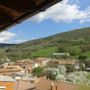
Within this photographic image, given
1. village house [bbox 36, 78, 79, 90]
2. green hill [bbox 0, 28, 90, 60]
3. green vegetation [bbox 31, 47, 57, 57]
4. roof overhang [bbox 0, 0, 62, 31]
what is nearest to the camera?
roof overhang [bbox 0, 0, 62, 31]

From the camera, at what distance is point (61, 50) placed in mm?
94562

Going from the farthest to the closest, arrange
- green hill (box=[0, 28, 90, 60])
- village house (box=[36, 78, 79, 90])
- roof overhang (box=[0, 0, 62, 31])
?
green hill (box=[0, 28, 90, 60]), village house (box=[36, 78, 79, 90]), roof overhang (box=[0, 0, 62, 31])

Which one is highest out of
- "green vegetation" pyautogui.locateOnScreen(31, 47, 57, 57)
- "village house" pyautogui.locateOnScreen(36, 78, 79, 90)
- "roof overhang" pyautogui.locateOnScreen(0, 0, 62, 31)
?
"green vegetation" pyautogui.locateOnScreen(31, 47, 57, 57)

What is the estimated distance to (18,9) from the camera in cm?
198

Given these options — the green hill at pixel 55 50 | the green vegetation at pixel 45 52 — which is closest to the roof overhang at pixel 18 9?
the green hill at pixel 55 50

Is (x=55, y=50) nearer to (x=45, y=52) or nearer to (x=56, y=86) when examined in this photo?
(x=45, y=52)

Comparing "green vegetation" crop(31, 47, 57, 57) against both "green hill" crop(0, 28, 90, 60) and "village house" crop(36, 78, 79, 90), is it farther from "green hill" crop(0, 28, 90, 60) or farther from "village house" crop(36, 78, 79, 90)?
"village house" crop(36, 78, 79, 90)

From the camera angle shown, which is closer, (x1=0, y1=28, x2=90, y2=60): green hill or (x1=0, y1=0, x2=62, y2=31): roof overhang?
(x1=0, y1=0, x2=62, y2=31): roof overhang

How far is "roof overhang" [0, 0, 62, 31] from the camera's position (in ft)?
6.13

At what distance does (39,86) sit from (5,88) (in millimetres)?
9222

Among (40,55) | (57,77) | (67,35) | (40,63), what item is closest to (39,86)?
(57,77)

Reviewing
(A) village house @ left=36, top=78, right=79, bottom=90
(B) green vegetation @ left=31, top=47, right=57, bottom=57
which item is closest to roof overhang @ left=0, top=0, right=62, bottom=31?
(A) village house @ left=36, top=78, right=79, bottom=90

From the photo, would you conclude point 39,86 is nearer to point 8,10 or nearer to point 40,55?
point 8,10

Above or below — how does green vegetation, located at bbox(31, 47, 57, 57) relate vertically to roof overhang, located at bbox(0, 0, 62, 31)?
above
